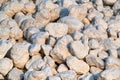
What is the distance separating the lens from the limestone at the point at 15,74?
87.9 inches

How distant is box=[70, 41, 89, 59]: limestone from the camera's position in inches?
89.3

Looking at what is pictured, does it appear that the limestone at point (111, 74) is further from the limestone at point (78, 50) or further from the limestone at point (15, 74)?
the limestone at point (15, 74)

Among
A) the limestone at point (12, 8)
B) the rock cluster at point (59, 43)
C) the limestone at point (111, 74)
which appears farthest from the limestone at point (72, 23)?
the limestone at point (111, 74)

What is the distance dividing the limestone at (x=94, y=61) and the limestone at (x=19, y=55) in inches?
15.8

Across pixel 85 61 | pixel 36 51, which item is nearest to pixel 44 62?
pixel 36 51

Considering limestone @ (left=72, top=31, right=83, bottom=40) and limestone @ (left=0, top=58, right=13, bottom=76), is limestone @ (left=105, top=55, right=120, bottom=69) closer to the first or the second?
limestone @ (left=72, top=31, right=83, bottom=40)

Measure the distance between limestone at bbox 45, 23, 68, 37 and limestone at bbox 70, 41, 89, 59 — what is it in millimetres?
182

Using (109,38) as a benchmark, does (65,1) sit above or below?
above

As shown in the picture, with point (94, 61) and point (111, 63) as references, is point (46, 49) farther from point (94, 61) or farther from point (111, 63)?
point (111, 63)

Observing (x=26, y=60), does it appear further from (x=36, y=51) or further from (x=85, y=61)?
(x=85, y=61)

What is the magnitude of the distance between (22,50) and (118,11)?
35.7 inches

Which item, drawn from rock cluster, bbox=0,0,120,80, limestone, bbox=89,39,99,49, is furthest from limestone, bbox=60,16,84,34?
limestone, bbox=89,39,99,49

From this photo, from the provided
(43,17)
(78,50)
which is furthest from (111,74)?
(43,17)

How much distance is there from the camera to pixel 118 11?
2.82 meters
